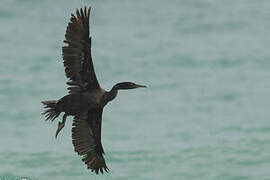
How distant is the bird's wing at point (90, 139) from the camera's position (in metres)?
17.9

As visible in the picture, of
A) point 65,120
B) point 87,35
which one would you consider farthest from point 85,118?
point 87,35

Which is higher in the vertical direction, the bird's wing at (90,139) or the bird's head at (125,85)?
the bird's head at (125,85)

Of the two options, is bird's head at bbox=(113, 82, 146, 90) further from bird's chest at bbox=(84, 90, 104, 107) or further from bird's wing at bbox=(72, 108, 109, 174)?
bird's wing at bbox=(72, 108, 109, 174)

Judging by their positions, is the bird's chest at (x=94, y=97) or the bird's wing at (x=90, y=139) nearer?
the bird's chest at (x=94, y=97)

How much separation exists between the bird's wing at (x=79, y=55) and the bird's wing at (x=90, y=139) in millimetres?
1017

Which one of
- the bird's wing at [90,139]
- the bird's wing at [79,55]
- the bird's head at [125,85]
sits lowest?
the bird's wing at [90,139]

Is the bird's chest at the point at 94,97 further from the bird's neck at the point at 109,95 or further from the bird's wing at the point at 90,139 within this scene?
the bird's wing at the point at 90,139

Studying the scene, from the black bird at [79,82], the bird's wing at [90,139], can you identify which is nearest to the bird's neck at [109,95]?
the black bird at [79,82]

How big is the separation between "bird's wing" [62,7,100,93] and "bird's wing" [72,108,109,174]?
1017 millimetres

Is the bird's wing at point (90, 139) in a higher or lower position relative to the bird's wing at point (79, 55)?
lower

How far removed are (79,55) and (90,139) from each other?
251cm

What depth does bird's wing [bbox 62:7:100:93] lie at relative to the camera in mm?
16797

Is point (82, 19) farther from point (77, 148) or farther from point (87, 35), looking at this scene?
point (77, 148)

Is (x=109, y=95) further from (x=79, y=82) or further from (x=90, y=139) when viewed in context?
(x=90, y=139)
